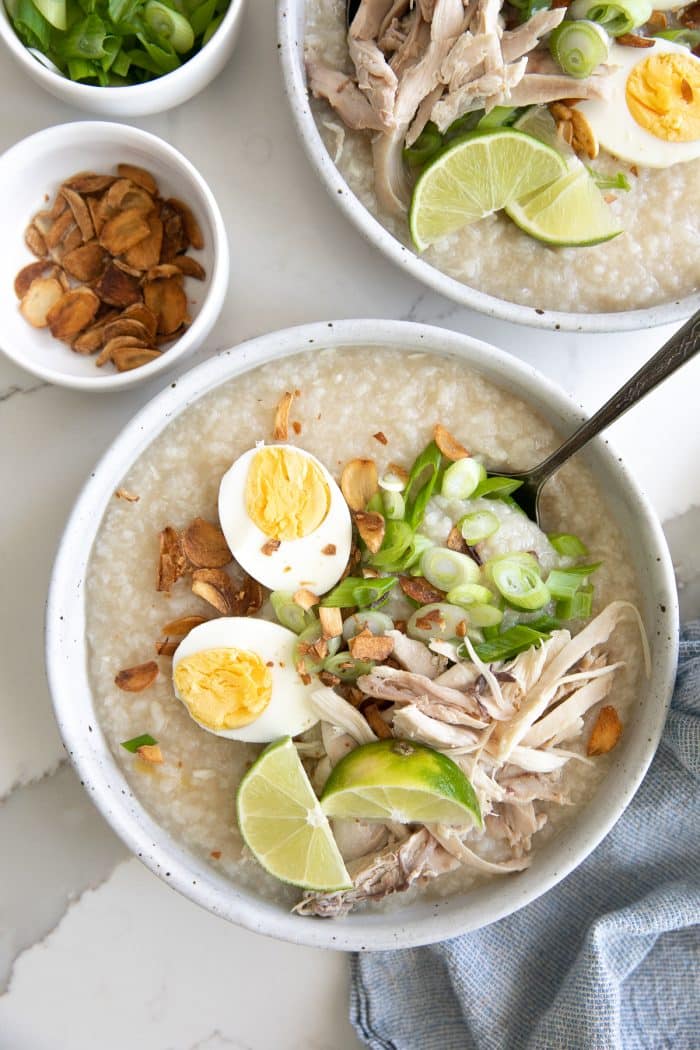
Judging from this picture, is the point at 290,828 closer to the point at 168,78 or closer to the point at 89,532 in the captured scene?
the point at 89,532

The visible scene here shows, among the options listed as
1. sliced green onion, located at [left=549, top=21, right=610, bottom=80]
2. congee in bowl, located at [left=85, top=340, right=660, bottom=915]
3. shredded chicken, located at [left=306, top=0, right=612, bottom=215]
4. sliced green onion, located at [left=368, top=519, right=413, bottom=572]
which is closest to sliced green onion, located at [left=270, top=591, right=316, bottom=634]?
congee in bowl, located at [left=85, top=340, right=660, bottom=915]

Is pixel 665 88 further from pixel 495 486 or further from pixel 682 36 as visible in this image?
pixel 495 486

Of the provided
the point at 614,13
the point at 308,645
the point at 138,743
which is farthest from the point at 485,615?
the point at 614,13

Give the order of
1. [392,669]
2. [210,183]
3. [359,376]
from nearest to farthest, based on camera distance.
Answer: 1. [392,669]
2. [359,376]
3. [210,183]

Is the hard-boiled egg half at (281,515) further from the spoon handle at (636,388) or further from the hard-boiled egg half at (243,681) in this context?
the spoon handle at (636,388)

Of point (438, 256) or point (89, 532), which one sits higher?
point (438, 256)

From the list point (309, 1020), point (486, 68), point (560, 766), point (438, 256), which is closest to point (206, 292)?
point (438, 256)

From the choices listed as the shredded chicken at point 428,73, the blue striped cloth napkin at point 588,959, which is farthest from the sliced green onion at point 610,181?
the blue striped cloth napkin at point 588,959
